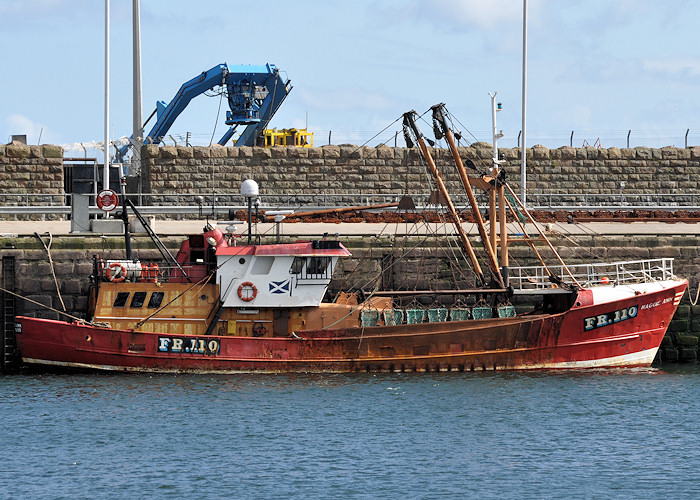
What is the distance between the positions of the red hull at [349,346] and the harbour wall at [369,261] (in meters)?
1.78

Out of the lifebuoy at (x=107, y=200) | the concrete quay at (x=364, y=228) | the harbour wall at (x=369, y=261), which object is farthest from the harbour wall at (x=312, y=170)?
the lifebuoy at (x=107, y=200)

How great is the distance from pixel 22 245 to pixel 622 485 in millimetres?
17162

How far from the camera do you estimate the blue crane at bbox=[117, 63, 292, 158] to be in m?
45.9

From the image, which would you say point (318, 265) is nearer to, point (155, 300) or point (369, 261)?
point (369, 261)

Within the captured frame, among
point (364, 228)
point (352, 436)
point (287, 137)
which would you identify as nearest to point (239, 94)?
point (287, 137)

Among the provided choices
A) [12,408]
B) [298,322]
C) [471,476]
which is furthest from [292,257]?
[471,476]

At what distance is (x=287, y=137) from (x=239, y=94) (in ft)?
13.4

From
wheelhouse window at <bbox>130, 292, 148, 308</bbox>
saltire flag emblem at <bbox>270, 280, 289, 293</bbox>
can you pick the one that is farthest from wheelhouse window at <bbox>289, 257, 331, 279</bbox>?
wheelhouse window at <bbox>130, 292, 148, 308</bbox>

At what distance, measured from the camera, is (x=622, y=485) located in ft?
64.4

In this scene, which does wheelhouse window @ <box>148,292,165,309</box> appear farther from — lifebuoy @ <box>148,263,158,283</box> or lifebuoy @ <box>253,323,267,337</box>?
lifebuoy @ <box>253,323,267,337</box>

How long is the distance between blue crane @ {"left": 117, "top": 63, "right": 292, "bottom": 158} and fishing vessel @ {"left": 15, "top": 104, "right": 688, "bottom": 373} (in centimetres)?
1763

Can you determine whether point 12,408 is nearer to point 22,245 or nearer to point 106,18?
point 22,245

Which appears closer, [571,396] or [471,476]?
[471,476]

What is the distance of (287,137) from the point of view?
164ft
